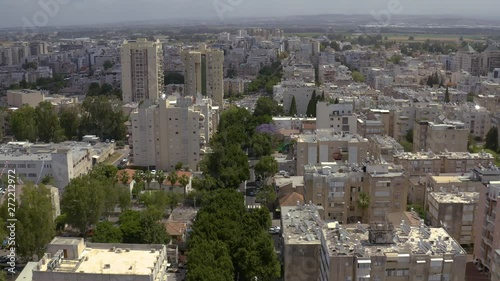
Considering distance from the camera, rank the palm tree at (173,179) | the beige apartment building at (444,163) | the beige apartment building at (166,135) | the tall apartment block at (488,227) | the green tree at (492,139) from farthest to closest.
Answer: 1. the green tree at (492,139)
2. the beige apartment building at (166,135)
3. the palm tree at (173,179)
4. the beige apartment building at (444,163)
5. the tall apartment block at (488,227)

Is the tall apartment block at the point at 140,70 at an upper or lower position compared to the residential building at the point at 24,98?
upper

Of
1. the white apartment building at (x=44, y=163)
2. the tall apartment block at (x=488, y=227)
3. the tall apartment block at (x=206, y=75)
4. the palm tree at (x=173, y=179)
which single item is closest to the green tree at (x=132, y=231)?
the palm tree at (x=173, y=179)

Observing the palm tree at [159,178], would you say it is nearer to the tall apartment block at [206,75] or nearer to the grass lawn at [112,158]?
the grass lawn at [112,158]

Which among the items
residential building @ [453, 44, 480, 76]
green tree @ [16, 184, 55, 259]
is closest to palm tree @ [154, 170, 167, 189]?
green tree @ [16, 184, 55, 259]

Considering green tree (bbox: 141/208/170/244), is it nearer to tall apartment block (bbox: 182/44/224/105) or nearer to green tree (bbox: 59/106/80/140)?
green tree (bbox: 59/106/80/140)

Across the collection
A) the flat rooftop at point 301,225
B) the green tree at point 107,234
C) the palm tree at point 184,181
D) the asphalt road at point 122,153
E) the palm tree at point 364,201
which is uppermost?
the flat rooftop at point 301,225

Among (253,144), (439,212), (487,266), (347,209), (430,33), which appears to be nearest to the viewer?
(487,266)

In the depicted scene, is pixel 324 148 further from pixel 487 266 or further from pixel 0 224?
pixel 0 224

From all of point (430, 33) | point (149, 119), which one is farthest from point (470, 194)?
point (430, 33)
